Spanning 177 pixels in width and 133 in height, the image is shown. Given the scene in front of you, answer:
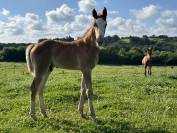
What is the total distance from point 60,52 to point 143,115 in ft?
12.9

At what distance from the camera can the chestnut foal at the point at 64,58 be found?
13.8 m

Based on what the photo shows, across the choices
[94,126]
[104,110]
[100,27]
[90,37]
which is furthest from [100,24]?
[104,110]

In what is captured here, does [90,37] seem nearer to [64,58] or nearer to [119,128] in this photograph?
[64,58]

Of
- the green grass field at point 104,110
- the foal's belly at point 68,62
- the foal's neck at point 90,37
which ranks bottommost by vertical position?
the green grass field at point 104,110

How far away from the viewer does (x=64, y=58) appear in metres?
14.2

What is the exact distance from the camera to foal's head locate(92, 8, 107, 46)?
12.8m

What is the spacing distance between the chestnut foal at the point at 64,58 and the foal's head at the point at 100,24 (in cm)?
38

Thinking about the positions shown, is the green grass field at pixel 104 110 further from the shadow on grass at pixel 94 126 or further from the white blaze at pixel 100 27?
the white blaze at pixel 100 27

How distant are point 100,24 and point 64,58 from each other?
2079mm

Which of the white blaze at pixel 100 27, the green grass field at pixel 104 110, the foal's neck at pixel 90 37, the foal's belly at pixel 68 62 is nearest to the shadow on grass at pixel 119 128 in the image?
the green grass field at pixel 104 110

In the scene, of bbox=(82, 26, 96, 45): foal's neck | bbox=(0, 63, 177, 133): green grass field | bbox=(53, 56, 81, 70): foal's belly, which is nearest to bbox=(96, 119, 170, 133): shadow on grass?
bbox=(0, 63, 177, 133): green grass field

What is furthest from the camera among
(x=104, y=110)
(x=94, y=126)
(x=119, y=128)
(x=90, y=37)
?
(x=104, y=110)

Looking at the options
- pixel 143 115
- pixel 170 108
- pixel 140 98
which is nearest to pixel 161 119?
pixel 143 115

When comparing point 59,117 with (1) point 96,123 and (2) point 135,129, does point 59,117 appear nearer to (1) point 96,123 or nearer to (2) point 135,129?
(1) point 96,123
